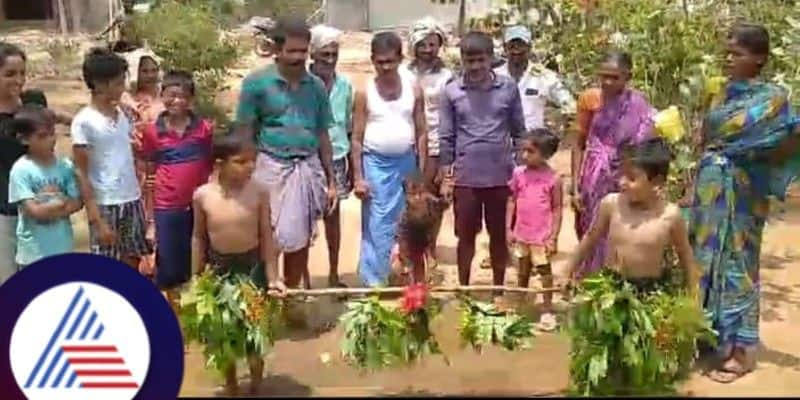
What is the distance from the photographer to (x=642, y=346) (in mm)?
4379

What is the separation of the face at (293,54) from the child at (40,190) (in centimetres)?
112

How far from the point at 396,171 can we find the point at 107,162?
148cm

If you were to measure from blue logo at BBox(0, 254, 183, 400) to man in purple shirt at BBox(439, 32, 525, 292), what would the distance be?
2616 mm

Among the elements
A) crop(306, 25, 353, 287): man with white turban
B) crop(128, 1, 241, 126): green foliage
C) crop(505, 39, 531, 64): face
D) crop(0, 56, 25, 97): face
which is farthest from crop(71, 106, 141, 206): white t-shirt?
crop(128, 1, 241, 126): green foliage

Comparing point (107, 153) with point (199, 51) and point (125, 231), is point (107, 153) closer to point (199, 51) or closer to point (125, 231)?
point (125, 231)

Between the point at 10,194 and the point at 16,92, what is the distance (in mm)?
488

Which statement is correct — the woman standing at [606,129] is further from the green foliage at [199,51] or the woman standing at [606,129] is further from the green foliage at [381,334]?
the green foliage at [199,51]

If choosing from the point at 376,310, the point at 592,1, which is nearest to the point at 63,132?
the point at 592,1

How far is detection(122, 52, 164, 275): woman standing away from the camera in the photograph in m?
5.46

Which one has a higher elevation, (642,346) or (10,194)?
(10,194)

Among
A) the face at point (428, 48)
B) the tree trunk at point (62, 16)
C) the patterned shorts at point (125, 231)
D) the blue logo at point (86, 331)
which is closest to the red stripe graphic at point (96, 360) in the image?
the blue logo at point (86, 331)

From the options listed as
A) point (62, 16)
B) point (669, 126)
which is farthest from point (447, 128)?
point (62, 16)

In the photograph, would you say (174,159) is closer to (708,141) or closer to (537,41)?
(708,141)

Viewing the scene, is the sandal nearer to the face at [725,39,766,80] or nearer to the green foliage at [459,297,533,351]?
the green foliage at [459,297,533,351]
